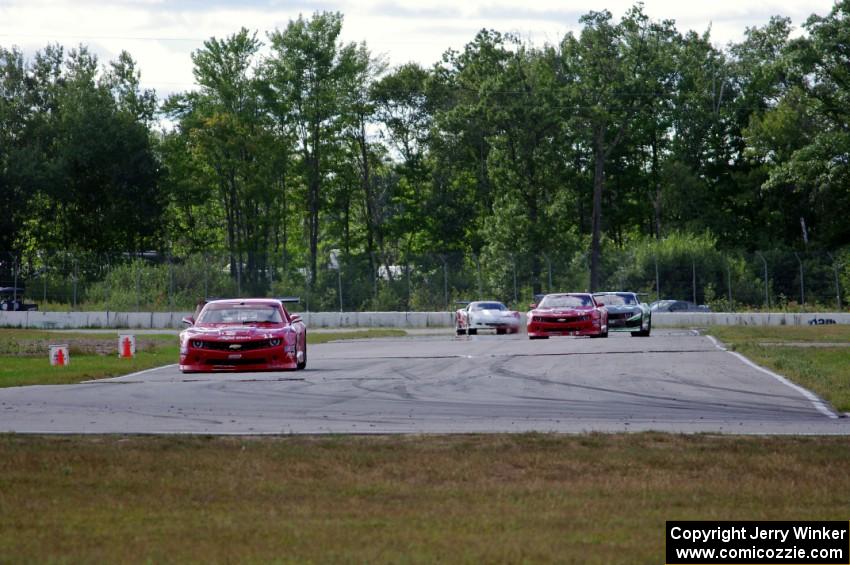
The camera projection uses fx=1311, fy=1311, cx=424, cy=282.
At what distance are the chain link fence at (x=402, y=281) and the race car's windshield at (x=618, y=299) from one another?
38.0 ft

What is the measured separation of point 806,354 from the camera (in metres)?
28.0

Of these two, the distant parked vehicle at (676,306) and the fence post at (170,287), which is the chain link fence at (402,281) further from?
the distant parked vehicle at (676,306)

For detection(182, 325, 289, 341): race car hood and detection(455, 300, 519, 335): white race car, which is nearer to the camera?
detection(182, 325, 289, 341): race car hood

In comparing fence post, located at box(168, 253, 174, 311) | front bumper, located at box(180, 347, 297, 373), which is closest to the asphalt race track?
front bumper, located at box(180, 347, 297, 373)

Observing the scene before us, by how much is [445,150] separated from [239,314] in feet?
187

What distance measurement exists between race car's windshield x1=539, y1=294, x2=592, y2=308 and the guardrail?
1199cm

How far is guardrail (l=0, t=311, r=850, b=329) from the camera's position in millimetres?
51844

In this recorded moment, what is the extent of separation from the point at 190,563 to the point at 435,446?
5119 mm

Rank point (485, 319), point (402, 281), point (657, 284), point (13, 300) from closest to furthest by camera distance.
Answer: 1. point (485, 319)
2. point (657, 284)
3. point (402, 281)
4. point (13, 300)

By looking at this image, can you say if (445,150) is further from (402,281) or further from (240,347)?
(240,347)

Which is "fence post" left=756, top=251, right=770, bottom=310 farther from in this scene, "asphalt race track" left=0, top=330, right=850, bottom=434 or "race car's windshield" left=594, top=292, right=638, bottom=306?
"asphalt race track" left=0, top=330, right=850, bottom=434

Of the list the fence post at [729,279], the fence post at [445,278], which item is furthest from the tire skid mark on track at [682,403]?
the fence post at [729,279]

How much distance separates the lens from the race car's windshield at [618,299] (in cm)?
4197

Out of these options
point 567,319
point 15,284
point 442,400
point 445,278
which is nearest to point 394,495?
point 442,400
